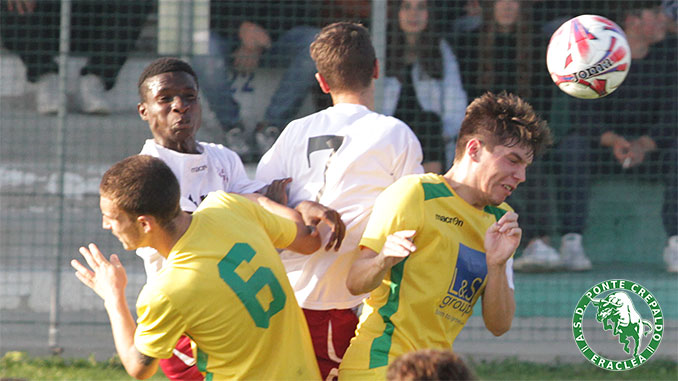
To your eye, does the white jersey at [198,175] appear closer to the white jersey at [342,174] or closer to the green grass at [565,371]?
the white jersey at [342,174]

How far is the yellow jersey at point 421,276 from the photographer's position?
3994mm

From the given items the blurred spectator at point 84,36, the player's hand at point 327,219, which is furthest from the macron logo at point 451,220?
the blurred spectator at point 84,36

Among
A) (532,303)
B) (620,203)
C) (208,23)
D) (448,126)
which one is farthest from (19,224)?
(620,203)

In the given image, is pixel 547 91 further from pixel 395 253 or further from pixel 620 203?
pixel 395 253

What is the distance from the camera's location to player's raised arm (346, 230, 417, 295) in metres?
3.76

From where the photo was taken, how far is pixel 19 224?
8.26m

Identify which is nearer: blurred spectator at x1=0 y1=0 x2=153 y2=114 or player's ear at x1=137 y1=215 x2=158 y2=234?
player's ear at x1=137 y1=215 x2=158 y2=234

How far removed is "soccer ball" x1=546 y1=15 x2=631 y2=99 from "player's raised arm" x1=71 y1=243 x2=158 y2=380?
2.48 meters

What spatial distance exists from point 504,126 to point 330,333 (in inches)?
51.0

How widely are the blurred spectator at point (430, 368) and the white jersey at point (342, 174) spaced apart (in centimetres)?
165

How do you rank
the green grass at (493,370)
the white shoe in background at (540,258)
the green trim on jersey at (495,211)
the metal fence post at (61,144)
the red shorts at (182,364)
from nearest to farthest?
the green trim on jersey at (495,211) → the red shorts at (182,364) → the green grass at (493,370) → the metal fence post at (61,144) → the white shoe in background at (540,258)

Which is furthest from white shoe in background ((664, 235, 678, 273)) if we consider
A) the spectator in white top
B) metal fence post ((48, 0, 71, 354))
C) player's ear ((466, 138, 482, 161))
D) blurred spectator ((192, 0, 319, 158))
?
metal fence post ((48, 0, 71, 354))

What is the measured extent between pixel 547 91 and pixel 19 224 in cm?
486

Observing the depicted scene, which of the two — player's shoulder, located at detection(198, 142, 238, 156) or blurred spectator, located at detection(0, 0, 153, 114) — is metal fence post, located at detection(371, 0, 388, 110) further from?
player's shoulder, located at detection(198, 142, 238, 156)
